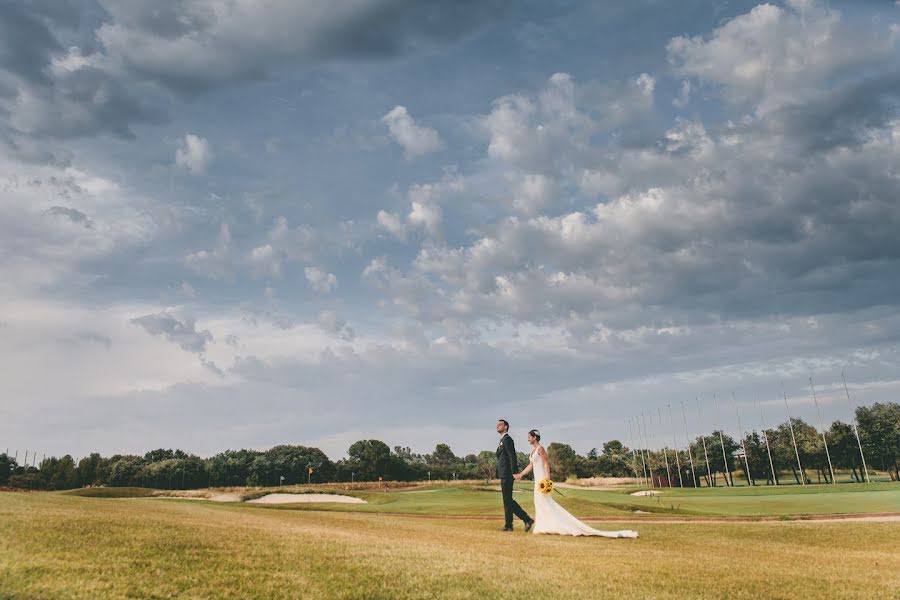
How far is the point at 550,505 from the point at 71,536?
40.9 feet

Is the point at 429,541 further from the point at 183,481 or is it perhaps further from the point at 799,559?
the point at 183,481

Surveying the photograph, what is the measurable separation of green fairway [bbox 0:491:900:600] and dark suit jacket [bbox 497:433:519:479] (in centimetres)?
348

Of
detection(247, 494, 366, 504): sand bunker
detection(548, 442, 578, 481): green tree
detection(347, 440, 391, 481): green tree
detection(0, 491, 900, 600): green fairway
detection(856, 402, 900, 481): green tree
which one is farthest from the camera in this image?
detection(548, 442, 578, 481): green tree

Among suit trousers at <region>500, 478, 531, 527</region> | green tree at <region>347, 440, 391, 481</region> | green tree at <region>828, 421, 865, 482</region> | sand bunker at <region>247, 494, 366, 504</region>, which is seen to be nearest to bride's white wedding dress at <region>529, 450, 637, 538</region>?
suit trousers at <region>500, 478, 531, 527</region>

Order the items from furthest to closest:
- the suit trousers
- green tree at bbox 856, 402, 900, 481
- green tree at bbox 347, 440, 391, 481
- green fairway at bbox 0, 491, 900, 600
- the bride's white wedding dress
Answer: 1. green tree at bbox 347, 440, 391, 481
2. green tree at bbox 856, 402, 900, 481
3. the suit trousers
4. the bride's white wedding dress
5. green fairway at bbox 0, 491, 900, 600

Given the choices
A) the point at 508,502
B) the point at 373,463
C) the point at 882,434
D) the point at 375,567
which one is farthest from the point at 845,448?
the point at 375,567

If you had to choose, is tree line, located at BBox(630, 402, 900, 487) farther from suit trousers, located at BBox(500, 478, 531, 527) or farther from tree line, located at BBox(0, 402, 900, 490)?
suit trousers, located at BBox(500, 478, 531, 527)

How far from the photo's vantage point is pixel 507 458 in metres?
18.6

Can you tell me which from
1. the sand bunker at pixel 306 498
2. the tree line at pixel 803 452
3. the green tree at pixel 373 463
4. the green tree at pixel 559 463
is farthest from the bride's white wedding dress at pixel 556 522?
the green tree at pixel 373 463

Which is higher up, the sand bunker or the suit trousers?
the suit trousers

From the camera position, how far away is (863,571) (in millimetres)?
12016

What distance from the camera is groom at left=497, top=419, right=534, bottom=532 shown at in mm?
18422

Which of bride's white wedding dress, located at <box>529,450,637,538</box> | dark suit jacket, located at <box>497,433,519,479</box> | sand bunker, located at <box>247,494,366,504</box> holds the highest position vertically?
dark suit jacket, located at <box>497,433,519,479</box>

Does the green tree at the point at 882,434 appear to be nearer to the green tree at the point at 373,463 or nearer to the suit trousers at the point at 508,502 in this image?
the green tree at the point at 373,463
